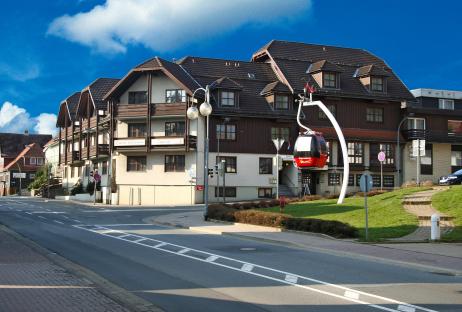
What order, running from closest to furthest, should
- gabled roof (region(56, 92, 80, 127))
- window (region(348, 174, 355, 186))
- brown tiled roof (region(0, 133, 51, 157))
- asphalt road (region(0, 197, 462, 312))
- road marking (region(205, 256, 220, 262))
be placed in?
asphalt road (region(0, 197, 462, 312)) < road marking (region(205, 256, 220, 262)) < window (region(348, 174, 355, 186)) < gabled roof (region(56, 92, 80, 127)) < brown tiled roof (region(0, 133, 51, 157))

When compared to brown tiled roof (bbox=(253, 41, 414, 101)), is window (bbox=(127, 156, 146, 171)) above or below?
below

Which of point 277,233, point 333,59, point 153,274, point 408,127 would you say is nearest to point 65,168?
point 333,59

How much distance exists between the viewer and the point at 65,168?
7425 cm

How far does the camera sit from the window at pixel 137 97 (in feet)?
176

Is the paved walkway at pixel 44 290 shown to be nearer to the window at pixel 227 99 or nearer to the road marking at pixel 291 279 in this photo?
the road marking at pixel 291 279

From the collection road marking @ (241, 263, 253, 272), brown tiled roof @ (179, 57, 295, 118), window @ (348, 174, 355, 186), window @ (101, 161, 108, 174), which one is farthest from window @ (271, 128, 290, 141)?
road marking @ (241, 263, 253, 272)

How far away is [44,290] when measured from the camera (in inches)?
367

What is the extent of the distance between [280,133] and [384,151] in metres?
10.8

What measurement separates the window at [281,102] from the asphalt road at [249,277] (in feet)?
110

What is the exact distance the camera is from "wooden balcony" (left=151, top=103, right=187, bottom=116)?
5028cm

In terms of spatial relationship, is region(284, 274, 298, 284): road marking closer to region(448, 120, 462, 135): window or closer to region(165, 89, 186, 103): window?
region(165, 89, 186, 103): window

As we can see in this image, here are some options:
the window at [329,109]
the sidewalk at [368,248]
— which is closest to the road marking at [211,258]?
the sidewalk at [368,248]

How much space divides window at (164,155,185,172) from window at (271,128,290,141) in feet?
27.7

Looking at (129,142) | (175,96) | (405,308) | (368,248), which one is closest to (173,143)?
(129,142)
